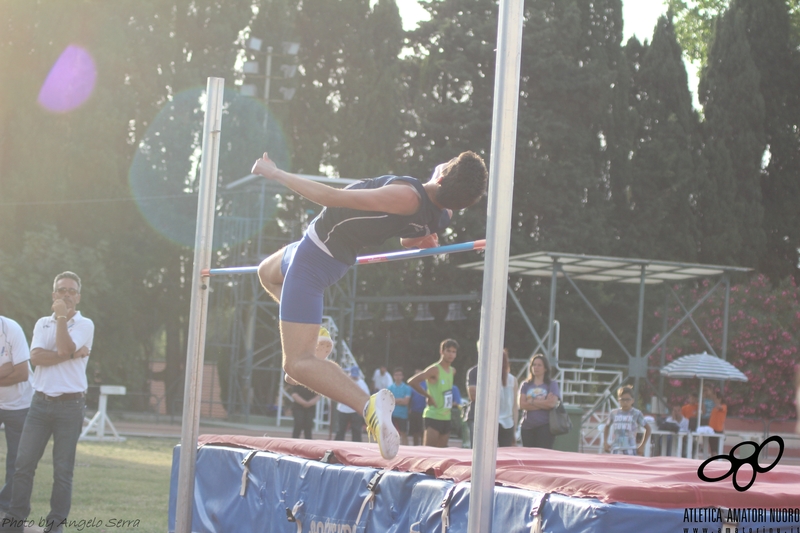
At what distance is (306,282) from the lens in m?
4.48

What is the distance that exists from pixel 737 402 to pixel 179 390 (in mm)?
14667

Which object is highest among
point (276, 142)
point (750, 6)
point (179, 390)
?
point (750, 6)

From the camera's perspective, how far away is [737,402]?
25234 mm

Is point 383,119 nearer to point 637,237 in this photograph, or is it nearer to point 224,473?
point 637,237

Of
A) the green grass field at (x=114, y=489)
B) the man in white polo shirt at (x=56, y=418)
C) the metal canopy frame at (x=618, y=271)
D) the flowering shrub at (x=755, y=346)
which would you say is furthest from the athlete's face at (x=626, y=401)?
the flowering shrub at (x=755, y=346)

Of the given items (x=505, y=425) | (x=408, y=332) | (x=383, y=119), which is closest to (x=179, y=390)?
(x=408, y=332)

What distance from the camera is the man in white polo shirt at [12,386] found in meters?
6.76

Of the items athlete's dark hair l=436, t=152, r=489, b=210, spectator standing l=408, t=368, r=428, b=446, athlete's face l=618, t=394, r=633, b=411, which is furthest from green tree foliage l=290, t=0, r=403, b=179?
athlete's dark hair l=436, t=152, r=489, b=210

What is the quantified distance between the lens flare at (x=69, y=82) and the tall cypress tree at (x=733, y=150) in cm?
1861

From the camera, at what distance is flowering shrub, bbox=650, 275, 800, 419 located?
24625 millimetres

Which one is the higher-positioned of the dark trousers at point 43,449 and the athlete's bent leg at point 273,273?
the athlete's bent leg at point 273,273

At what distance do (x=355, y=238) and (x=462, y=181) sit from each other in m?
0.59

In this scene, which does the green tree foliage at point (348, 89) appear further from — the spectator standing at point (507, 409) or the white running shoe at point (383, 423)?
the white running shoe at point (383, 423)

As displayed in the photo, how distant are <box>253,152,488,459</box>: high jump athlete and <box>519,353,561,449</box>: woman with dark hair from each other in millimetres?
4369
